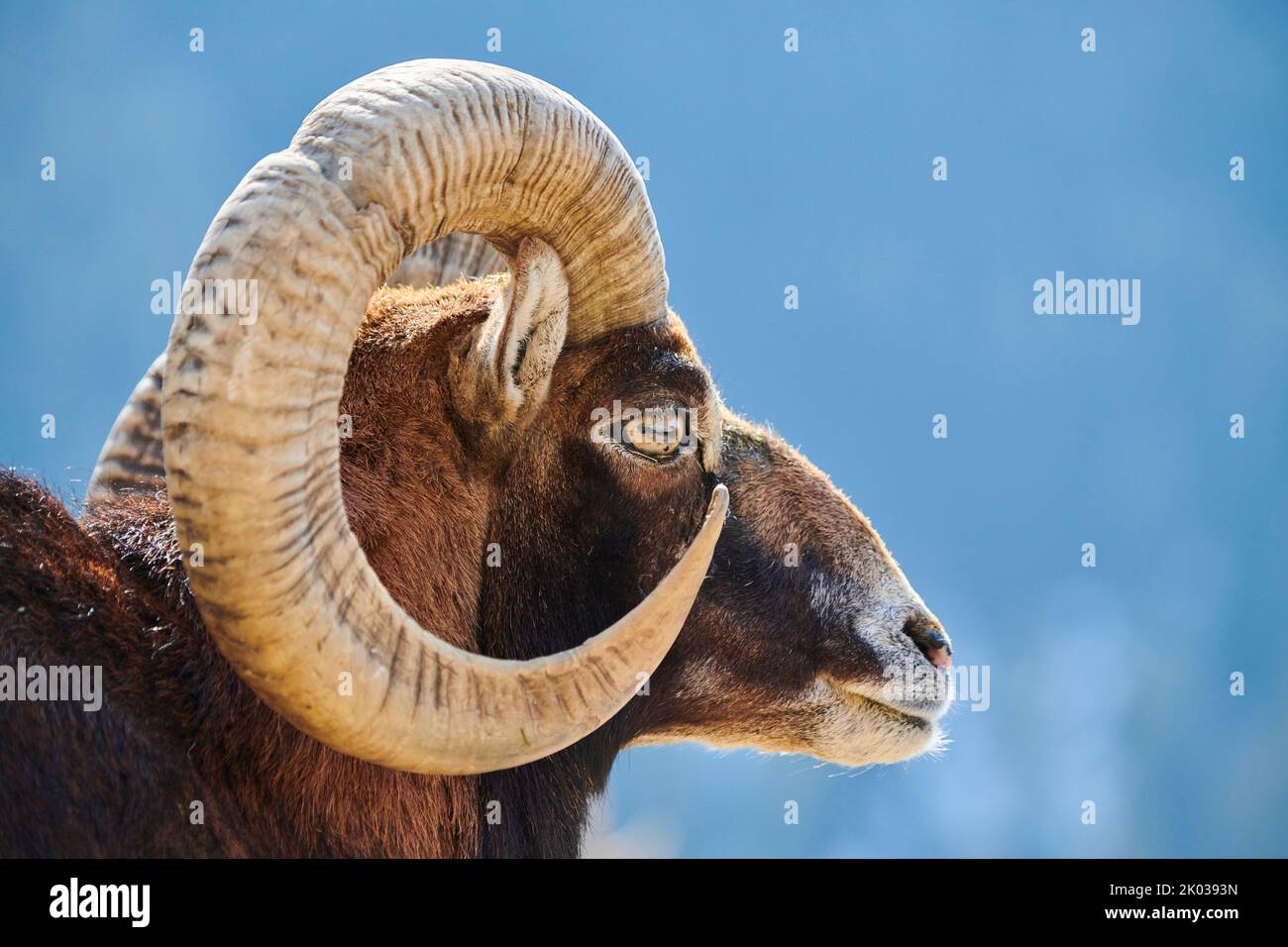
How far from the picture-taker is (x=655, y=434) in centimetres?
625

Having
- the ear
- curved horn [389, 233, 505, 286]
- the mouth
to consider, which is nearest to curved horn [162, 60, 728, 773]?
the ear

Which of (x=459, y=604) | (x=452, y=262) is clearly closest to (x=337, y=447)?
(x=459, y=604)

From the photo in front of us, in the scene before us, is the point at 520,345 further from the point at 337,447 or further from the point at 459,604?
the point at 337,447

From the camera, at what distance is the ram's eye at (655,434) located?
20.4 feet

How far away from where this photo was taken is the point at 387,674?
475cm

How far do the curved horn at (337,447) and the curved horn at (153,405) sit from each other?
2713mm

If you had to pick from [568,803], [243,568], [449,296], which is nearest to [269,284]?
[243,568]

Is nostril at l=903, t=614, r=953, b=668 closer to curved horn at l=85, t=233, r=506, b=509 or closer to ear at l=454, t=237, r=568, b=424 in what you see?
ear at l=454, t=237, r=568, b=424

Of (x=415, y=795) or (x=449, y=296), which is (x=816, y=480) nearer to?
(x=449, y=296)

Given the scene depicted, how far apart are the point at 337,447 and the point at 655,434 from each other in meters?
1.92

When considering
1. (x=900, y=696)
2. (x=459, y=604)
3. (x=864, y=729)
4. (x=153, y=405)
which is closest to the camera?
(x=459, y=604)

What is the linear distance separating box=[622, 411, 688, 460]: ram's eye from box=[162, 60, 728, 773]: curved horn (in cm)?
82

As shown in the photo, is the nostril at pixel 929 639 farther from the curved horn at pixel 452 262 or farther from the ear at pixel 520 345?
the curved horn at pixel 452 262
